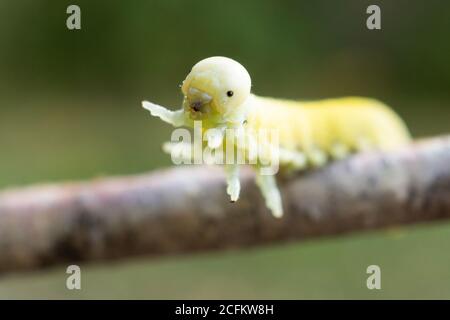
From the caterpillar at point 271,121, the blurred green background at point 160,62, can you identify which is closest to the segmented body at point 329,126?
the caterpillar at point 271,121

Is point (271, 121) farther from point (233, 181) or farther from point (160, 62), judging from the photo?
point (160, 62)

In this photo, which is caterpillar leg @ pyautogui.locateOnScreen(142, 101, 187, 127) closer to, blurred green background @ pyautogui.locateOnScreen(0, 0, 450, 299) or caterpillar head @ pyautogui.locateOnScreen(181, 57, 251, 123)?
caterpillar head @ pyautogui.locateOnScreen(181, 57, 251, 123)

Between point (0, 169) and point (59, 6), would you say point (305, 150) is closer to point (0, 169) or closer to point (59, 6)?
point (0, 169)

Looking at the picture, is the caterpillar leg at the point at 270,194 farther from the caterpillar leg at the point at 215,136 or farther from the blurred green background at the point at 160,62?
the blurred green background at the point at 160,62

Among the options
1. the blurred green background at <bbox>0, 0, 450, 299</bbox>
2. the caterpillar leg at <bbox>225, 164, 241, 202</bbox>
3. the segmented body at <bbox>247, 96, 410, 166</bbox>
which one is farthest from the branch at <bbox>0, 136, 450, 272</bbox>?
the blurred green background at <bbox>0, 0, 450, 299</bbox>

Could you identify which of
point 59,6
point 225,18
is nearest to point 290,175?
point 225,18

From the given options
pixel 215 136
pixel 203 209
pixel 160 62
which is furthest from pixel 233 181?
pixel 160 62
